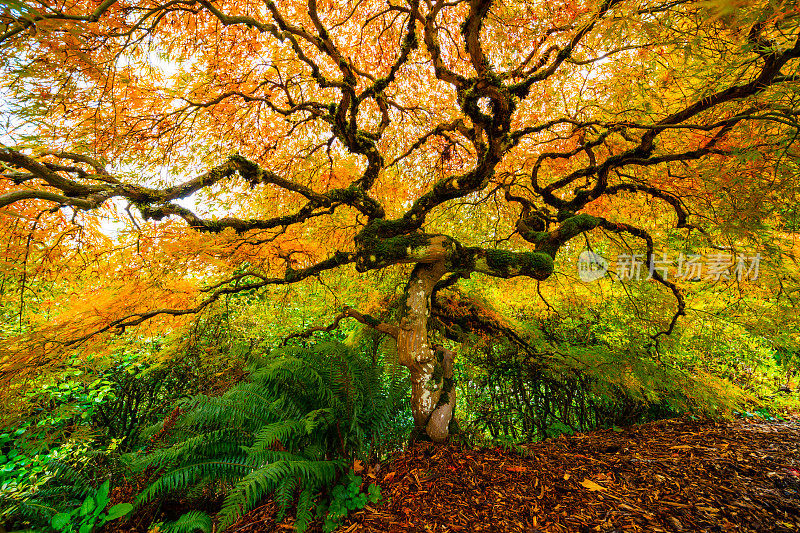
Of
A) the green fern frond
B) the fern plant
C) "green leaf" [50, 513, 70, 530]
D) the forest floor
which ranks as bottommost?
"green leaf" [50, 513, 70, 530]

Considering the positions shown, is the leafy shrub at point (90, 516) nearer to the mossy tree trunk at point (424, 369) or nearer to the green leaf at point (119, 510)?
the green leaf at point (119, 510)

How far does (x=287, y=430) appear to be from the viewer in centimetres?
221

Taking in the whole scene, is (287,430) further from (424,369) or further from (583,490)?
(583,490)

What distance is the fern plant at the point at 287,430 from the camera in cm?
212

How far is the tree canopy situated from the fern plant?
1.63ft

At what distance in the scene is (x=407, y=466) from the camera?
8.21 ft

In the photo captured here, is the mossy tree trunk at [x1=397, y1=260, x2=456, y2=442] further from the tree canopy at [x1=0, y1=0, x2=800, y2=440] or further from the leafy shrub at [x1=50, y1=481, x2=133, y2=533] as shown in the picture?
the leafy shrub at [x1=50, y1=481, x2=133, y2=533]

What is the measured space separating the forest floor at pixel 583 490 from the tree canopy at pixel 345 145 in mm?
515

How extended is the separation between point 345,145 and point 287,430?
2.57m

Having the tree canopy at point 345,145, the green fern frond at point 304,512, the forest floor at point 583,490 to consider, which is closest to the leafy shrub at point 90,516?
the forest floor at point 583,490

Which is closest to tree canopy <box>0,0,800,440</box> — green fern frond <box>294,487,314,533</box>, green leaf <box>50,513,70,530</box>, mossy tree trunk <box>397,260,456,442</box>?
mossy tree trunk <box>397,260,456,442</box>

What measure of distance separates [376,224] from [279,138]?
1812 millimetres

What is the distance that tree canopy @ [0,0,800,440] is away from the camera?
2.31 m

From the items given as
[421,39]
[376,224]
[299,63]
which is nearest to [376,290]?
[376,224]
